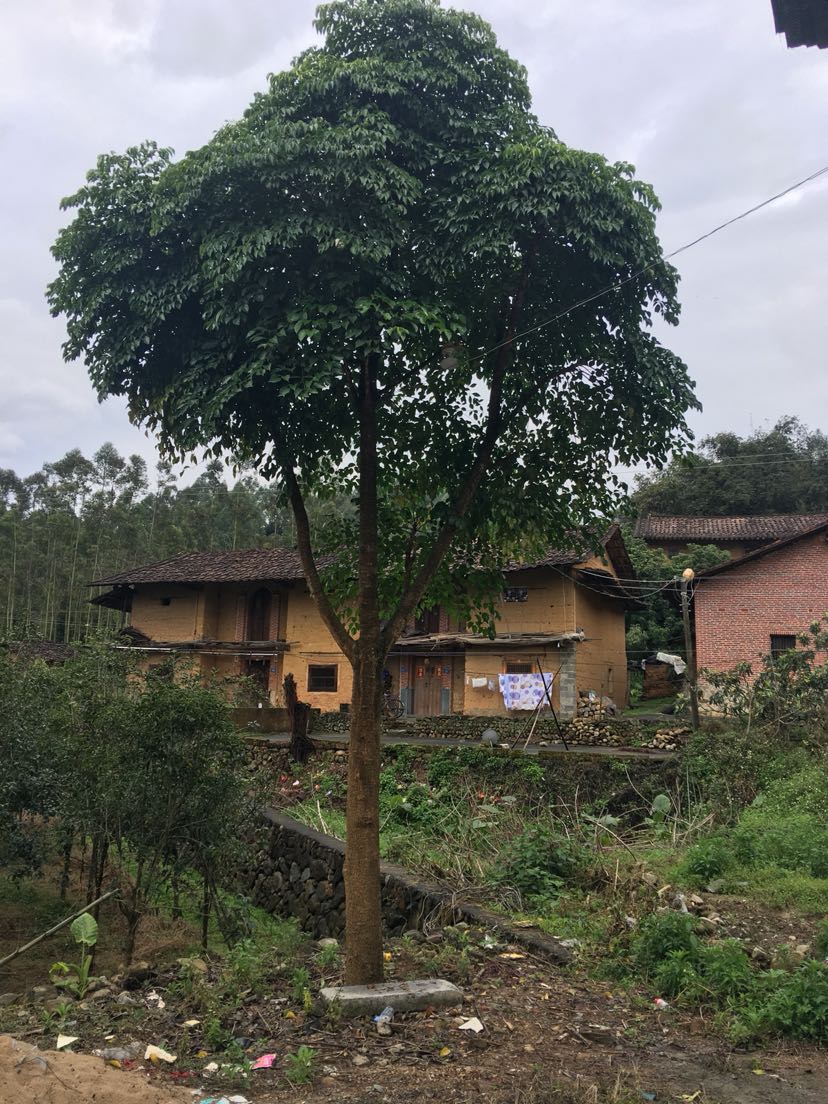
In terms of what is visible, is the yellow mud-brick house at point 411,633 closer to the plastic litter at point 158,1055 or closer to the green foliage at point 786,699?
the green foliage at point 786,699

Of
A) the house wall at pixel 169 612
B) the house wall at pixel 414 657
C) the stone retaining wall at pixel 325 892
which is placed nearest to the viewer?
the stone retaining wall at pixel 325 892

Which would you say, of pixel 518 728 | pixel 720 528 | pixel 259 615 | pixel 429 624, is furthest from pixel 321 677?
pixel 720 528

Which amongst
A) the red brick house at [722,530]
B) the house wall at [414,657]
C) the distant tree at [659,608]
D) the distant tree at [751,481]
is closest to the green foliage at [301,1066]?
the house wall at [414,657]

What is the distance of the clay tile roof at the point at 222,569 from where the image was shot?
3306 centimetres

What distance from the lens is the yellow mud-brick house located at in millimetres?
28094

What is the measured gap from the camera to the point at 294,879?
44.0 ft

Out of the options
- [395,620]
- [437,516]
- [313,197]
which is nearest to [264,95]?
[313,197]

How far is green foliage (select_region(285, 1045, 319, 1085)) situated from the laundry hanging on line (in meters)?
22.8

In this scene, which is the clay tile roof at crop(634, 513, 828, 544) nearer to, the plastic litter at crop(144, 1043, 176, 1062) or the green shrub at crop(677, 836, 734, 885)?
the green shrub at crop(677, 836, 734, 885)

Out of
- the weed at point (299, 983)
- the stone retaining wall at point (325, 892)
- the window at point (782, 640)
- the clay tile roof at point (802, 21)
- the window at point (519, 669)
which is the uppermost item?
the clay tile roof at point (802, 21)

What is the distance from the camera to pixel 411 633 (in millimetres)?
30703

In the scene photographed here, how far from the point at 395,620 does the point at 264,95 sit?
439 centimetres

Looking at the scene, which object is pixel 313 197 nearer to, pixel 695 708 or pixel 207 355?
pixel 207 355

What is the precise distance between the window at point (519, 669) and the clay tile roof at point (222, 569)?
8.48m
